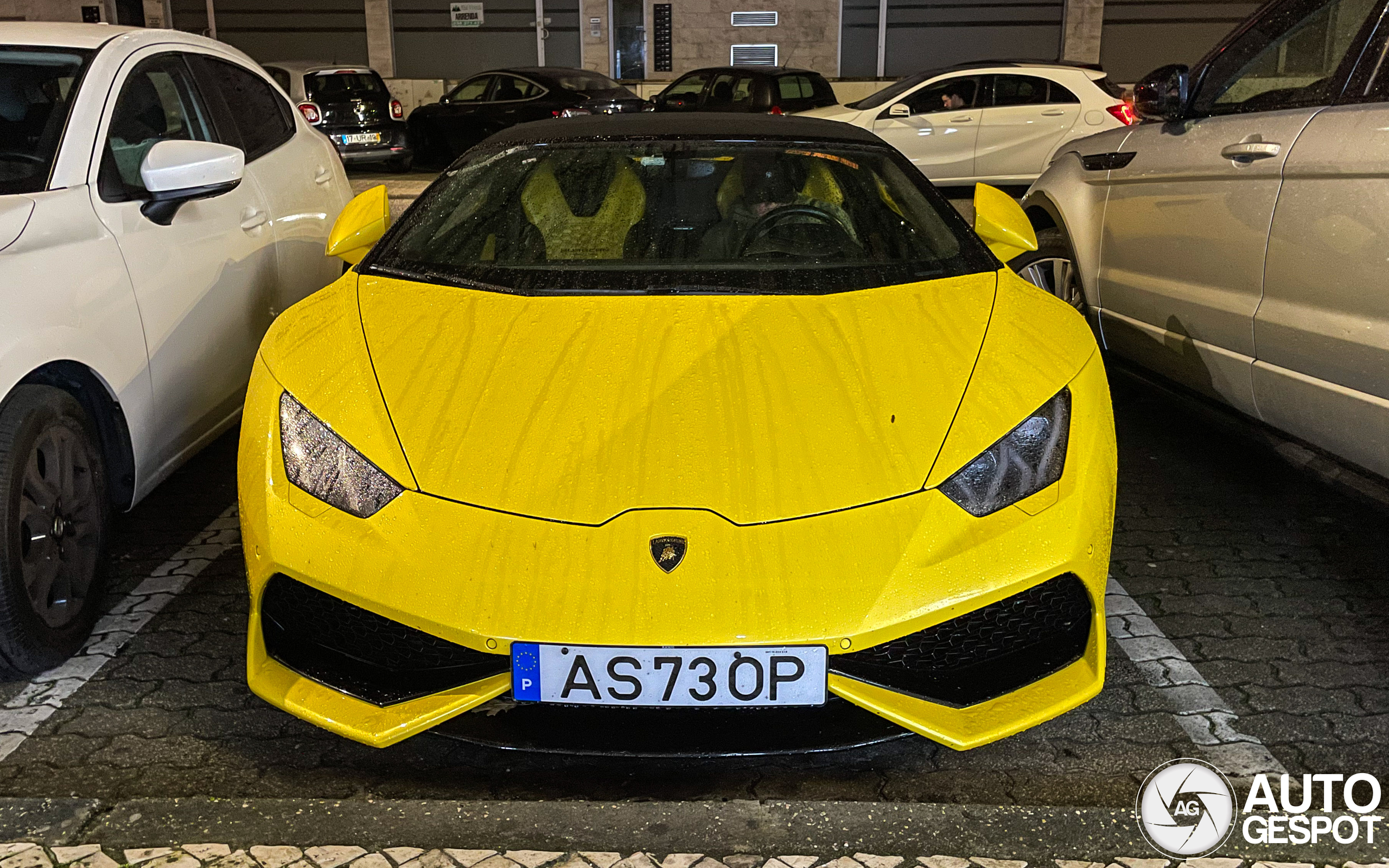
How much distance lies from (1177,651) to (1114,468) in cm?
76

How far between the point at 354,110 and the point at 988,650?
46.3 feet

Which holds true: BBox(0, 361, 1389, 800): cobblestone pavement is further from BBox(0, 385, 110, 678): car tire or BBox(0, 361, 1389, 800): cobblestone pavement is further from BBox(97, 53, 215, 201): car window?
BBox(97, 53, 215, 201): car window

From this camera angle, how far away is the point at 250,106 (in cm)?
453

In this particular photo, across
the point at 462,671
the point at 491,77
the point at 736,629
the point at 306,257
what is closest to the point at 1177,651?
the point at 736,629

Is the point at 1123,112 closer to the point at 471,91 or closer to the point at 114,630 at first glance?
the point at 471,91

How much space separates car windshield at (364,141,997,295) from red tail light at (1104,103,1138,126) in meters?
9.21

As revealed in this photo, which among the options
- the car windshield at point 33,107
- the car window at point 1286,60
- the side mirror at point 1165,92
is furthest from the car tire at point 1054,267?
the car windshield at point 33,107

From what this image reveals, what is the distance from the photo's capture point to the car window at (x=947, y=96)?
12.2 metres

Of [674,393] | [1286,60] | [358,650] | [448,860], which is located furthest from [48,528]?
[1286,60]

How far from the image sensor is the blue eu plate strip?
220cm

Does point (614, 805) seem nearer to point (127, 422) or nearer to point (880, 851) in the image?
point (880, 851)

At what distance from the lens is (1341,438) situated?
320 cm

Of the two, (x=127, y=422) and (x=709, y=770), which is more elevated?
(x=127, y=422)

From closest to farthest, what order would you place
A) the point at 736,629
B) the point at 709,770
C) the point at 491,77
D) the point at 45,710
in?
1. the point at 736,629
2. the point at 709,770
3. the point at 45,710
4. the point at 491,77
